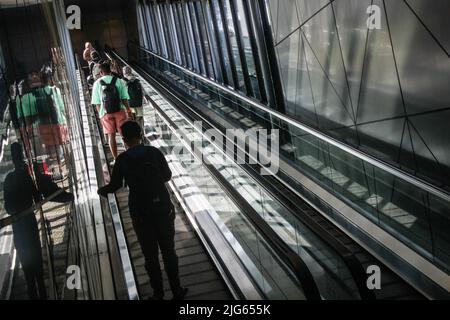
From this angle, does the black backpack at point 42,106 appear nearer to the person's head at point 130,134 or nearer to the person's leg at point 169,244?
the person's head at point 130,134

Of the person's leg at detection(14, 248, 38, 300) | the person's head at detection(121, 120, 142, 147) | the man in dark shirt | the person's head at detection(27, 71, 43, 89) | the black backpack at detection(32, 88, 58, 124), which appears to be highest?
the person's head at detection(27, 71, 43, 89)

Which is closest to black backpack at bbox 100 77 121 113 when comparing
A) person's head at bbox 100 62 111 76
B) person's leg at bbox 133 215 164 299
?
person's head at bbox 100 62 111 76

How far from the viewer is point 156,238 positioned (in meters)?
4.23

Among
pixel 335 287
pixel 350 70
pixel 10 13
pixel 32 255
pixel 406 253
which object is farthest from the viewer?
pixel 350 70

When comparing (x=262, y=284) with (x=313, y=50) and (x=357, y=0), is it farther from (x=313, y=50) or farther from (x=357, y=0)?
(x=313, y=50)

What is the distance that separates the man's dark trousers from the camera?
4116 millimetres

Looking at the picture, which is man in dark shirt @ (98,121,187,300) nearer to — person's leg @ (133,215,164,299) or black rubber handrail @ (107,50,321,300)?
person's leg @ (133,215,164,299)

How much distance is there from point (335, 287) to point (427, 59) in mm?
3124

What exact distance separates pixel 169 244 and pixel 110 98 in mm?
3565

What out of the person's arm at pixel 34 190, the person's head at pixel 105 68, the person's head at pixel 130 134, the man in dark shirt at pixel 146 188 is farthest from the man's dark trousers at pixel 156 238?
the person's head at pixel 105 68

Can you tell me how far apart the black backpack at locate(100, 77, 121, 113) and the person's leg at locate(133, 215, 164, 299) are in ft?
11.4

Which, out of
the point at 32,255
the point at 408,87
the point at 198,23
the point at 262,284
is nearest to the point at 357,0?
the point at 408,87

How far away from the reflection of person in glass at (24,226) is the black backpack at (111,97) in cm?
504

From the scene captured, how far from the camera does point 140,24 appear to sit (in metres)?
31.7
